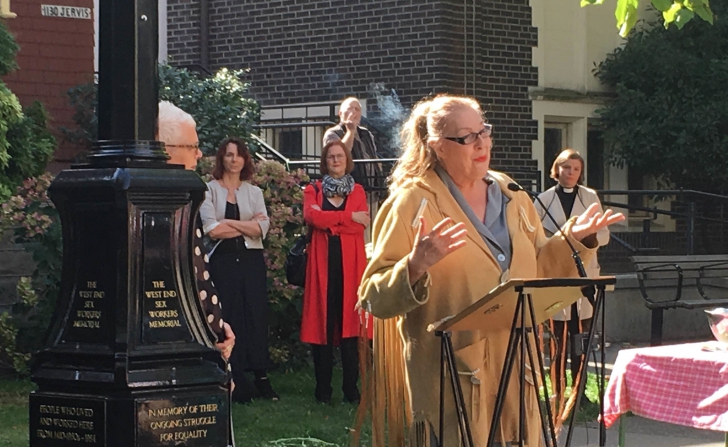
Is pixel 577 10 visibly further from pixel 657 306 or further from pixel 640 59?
pixel 657 306

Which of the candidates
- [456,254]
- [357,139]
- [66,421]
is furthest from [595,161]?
[66,421]

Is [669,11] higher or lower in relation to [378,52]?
lower

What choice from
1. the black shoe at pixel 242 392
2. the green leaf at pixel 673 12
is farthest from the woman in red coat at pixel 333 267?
the green leaf at pixel 673 12

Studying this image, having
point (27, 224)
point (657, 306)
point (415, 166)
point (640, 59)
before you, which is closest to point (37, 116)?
point (27, 224)

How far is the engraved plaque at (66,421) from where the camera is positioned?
12.1 ft

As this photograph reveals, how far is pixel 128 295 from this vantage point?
3.72m

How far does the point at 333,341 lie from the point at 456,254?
5.08m

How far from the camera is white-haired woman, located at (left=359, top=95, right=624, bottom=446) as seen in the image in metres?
4.40

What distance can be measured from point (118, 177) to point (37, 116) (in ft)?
25.1

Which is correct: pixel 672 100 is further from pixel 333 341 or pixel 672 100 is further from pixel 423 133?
pixel 423 133

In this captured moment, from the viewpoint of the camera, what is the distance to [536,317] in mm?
4371

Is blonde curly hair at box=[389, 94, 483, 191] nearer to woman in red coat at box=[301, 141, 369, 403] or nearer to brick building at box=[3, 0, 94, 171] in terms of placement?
woman in red coat at box=[301, 141, 369, 403]

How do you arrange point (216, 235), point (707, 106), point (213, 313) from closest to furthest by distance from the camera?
point (213, 313) < point (216, 235) < point (707, 106)

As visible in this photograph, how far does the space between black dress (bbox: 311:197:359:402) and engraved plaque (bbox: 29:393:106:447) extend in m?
5.50
